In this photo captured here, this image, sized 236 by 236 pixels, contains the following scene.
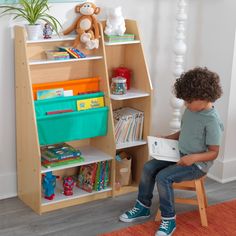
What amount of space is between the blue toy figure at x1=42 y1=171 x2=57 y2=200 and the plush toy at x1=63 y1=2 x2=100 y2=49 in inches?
29.8

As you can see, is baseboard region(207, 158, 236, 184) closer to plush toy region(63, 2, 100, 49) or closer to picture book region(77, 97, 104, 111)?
picture book region(77, 97, 104, 111)

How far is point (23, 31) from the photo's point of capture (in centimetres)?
279

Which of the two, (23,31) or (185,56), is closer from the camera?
(23,31)

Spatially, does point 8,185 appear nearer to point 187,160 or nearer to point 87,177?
point 87,177

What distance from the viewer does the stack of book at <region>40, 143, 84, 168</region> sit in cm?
300

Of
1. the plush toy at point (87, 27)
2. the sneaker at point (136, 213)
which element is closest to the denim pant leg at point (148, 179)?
the sneaker at point (136, 213)

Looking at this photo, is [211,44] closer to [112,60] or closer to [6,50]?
[112,60]

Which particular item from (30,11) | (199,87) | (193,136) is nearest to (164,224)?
(193,136)

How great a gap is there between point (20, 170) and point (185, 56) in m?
1.36

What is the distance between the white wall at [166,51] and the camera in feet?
10.1

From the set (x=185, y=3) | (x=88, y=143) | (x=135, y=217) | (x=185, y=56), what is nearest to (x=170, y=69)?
(x=185, y=56)

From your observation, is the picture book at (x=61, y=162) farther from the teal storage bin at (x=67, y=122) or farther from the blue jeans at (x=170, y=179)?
the blue jeans at (x=170, y=179)

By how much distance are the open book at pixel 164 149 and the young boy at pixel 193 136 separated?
0.13 ft

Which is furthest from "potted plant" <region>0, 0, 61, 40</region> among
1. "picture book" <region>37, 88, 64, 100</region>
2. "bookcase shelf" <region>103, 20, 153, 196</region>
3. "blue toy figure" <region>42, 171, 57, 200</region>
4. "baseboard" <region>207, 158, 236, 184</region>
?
"baseboard" <region>207, 158, 236, 184</region>
